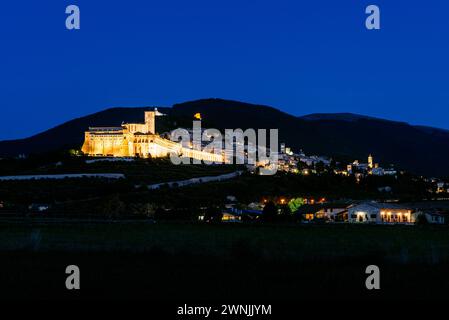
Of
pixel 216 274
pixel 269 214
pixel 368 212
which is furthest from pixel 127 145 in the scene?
pixel 216 274

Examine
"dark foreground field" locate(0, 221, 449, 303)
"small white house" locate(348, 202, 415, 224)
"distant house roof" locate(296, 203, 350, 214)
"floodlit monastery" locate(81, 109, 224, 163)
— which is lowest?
"small white house" locate(348, 202, 415, 224)

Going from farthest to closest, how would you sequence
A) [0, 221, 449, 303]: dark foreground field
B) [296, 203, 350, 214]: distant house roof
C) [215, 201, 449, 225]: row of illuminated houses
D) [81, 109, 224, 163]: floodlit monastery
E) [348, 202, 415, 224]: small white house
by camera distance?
[81, 109, 224, 163]: floodlit monastery → [296, 203, 350, 214]: distant house roof → [348, 202, 415, 224]: small white house → [215, 201, 449, 225]: row of illuminated houses → [0, 221, 449, 303]: dark foreground field

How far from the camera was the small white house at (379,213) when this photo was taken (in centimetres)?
8131

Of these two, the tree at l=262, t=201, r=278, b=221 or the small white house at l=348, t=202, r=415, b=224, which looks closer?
the tree at l=262, t=201, r=278, b=221

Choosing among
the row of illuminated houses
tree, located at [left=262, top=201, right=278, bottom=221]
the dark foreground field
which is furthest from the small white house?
the dark foreground field

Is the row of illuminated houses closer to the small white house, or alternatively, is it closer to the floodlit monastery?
the small white house

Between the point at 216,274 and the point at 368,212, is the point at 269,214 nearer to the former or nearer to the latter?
the point at 368,212

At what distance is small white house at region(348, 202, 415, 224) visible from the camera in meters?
81.3

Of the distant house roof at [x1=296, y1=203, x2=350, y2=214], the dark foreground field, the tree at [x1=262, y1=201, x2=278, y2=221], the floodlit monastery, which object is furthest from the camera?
the floodlit monastery

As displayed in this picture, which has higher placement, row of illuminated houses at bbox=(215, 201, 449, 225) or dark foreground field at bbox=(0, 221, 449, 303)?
dark foreground field at bbox=(0, 221, 449, 303)

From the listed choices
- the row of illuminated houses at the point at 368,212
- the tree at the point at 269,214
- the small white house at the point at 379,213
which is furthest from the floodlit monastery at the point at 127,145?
the tree at the point at 269,214

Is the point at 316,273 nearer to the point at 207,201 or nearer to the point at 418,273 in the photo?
the point at 418,273
